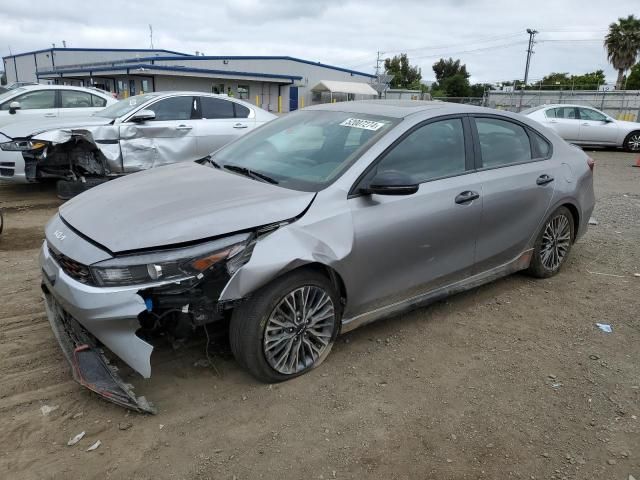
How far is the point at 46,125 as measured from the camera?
766cm

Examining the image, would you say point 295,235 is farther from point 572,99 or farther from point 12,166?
point 572,99

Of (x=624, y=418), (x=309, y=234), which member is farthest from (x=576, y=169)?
(x=309, y=234)

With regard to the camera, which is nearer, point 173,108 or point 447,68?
point 173,108

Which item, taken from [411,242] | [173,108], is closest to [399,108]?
[411,242]

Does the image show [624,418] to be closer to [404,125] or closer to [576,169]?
[404,125]

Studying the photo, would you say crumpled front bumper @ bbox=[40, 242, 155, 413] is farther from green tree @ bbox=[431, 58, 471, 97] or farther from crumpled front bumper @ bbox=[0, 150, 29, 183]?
green tree @ bbox=[431, 58, 471, 97]

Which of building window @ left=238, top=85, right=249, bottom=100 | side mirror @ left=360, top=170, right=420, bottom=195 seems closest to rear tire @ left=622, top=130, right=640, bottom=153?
side mirror @ left=360, top=170, right=420, bottom=195

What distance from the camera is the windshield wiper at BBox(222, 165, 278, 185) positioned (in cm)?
346

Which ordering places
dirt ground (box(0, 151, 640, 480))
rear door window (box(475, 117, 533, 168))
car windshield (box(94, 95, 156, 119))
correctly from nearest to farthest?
1. dirt ground (box(0, 151, 640, 480))
2. rear door window (box(475, 117, 533, 168))
3. car windshield (box(94, 95, 156, 119))

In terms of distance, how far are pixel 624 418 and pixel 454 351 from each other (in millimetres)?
1088

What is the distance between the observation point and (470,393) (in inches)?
126

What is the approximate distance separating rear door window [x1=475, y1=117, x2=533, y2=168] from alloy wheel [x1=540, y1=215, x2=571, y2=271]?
0.72m

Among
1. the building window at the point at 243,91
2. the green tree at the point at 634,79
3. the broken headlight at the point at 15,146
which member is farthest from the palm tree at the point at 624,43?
the broken headlight at the point at 15,146

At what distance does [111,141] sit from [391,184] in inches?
224
